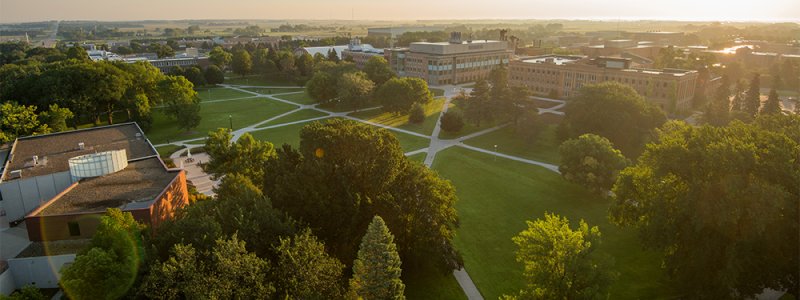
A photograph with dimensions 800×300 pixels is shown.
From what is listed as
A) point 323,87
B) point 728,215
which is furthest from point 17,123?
point 728,215

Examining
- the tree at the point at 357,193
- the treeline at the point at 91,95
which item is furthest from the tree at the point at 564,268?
the treeline at the point at 91,95

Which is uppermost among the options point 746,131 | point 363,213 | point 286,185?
point 746,131

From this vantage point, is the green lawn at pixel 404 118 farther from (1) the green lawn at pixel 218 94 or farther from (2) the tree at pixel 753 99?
(2) the tree at pixel 753 99

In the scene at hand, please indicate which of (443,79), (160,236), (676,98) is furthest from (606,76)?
(160,236)

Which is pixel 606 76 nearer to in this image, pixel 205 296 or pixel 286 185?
pixel 286 185

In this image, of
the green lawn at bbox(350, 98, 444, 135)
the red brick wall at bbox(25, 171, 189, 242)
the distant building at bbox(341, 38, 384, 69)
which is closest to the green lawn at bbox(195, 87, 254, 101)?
the green lawn at bbox(350, 98, 444, 135)

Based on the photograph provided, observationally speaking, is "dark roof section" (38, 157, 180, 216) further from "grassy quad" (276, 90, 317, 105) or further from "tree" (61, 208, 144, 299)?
"grassy quad" (276, 90, 317, 105)
